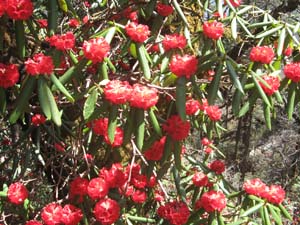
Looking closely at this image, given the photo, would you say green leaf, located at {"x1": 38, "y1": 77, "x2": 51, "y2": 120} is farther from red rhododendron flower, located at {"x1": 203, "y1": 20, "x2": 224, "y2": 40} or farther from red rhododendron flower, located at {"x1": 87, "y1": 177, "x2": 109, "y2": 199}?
red rhododendron flower, located at {"x1": 203, "y1": 20, "x2": 224, "y2": 40}

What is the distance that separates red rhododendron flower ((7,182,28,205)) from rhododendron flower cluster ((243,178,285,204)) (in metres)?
1.05

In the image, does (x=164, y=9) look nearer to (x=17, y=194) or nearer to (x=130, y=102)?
(x=130, y=102)

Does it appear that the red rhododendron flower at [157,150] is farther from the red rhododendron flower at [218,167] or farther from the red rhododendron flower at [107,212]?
the red rhododendron flower at [218,167]

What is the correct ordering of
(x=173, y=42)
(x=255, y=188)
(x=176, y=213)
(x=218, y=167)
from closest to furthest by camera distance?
1. (x=173, y=42)
2. (x=176, y=213)
3. (x=255, y=188)
4. (x=218, y=167)

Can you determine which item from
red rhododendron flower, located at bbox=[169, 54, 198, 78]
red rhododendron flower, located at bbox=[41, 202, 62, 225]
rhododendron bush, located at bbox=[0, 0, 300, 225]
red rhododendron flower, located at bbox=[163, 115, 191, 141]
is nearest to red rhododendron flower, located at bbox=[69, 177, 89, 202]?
rhododendron bush, located at bbox=[0, 0, 300, 225]

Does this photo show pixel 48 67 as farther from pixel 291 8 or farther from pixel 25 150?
pixel 291 8

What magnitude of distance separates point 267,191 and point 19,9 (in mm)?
1366

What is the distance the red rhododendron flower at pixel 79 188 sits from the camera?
209 centimetres

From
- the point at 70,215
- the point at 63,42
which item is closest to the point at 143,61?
the point at 63,42

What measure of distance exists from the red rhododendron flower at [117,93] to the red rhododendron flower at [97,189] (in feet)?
1.37

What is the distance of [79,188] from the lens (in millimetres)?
2094

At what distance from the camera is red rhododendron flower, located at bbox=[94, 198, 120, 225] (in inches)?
74.5

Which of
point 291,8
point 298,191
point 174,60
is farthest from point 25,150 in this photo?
point 298,191

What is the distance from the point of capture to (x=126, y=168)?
248cm
